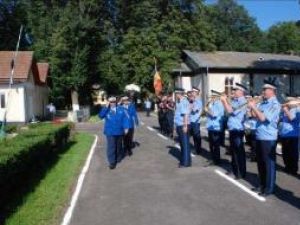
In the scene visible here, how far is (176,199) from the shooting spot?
33.9ft

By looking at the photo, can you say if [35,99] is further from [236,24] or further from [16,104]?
[236,24]

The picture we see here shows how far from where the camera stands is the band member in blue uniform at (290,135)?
42.8 feet

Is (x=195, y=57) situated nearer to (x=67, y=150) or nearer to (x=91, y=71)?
(x=91, y=71)

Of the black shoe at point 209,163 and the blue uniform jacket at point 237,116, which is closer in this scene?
the blue uniform jacket at point 237,116

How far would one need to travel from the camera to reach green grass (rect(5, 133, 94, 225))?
923 cm

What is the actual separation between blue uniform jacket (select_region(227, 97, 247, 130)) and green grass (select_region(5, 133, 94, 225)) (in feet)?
11.7

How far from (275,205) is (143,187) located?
→ 3124mm

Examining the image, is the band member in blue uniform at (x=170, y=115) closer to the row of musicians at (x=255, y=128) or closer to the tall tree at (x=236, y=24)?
the row of musicians at (x=255, y=128)

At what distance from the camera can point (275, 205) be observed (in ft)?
31.2

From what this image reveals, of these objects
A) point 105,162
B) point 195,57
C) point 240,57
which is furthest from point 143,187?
point 240,57

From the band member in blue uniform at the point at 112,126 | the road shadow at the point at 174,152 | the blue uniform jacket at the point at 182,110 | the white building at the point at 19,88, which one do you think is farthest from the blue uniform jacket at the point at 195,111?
the white building at the point at 19,88

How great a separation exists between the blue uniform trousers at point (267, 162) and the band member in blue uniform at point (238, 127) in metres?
1.80

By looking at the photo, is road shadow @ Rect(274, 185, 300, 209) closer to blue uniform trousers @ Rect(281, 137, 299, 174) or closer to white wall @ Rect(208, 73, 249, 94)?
blue uniform trousers @ Rect(281, 137, 299, 174)

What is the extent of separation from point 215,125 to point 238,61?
40795 millimetres
